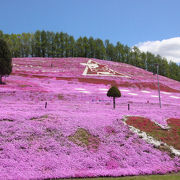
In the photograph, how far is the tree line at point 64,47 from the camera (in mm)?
97944

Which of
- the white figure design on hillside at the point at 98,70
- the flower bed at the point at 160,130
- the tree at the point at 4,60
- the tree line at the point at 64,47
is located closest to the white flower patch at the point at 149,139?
the flower bed at the point at 160,130

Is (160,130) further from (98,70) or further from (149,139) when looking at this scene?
(98,70)

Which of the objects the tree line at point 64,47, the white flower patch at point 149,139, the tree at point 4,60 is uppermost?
the tree line at point 64,47

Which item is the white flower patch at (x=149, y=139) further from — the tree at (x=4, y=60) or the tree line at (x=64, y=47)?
the tree line at (x=64, y=47)

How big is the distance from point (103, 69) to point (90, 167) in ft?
212

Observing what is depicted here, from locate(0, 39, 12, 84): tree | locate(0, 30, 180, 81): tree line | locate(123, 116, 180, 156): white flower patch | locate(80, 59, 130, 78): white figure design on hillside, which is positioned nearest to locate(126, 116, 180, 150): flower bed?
locate(123, 116, 180, 156): white flower patch

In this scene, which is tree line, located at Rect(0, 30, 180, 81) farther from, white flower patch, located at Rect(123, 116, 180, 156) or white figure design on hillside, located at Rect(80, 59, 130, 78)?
white flower patch, located at Rect(123, 116, 180, 156)

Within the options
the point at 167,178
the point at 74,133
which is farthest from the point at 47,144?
the point at 167,178

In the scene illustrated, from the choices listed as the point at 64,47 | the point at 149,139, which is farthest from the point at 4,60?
the point at 64,47

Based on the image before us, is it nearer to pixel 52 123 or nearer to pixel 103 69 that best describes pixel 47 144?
pixel 52 123

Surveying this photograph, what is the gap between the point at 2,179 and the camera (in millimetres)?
7770

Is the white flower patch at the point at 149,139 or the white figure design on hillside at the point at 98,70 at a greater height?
the white figure design on hillside at the point at 98,70

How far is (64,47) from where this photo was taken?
10350 cm

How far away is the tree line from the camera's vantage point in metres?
97.9
